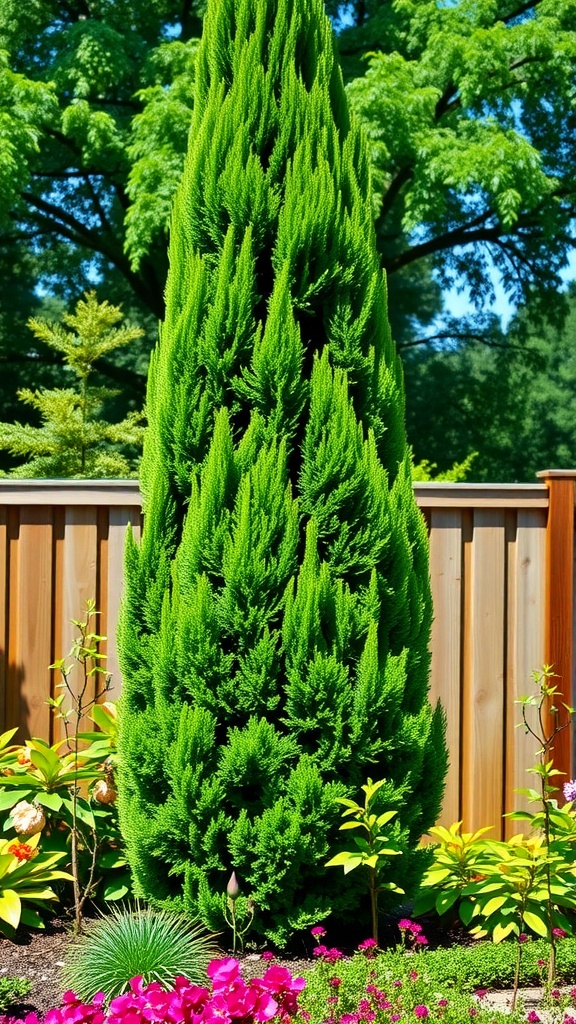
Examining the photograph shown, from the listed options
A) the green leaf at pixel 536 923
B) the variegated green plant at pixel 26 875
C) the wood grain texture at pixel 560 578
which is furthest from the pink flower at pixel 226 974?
the wood grain texture at pixel 560 578

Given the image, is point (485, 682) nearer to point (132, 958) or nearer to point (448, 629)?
point (448, 629)

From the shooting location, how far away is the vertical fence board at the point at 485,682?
13.4 ft

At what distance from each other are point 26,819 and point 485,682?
6.54 feet

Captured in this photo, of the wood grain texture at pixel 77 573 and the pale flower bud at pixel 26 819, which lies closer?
the pale flower bud at pixel 26 819

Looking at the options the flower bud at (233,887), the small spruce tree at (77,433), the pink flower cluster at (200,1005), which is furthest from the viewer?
the small spruce tree at (77,433)

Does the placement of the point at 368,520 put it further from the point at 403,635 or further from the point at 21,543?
the point at 21,543

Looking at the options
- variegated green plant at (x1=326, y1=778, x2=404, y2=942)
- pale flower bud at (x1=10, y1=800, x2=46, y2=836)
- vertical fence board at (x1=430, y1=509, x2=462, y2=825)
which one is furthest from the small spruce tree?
variegated green plant at (x1=326, y1=778, x2=404, y2=942)

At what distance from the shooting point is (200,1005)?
2.03m

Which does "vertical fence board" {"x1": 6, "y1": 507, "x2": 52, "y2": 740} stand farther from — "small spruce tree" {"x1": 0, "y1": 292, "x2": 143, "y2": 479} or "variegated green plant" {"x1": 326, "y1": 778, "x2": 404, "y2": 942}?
"small spruce tree" {"x1": 0, "y1": 292, "x2": 143, "y2": 479}

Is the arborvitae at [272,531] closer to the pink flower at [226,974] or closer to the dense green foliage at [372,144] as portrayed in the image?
the pink flower at [226,974]

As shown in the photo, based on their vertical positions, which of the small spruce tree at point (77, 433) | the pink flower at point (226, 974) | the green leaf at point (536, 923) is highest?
the small spruce tree at point (77, 433)

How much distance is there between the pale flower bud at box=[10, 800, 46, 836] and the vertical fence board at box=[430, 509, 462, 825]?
1733mm

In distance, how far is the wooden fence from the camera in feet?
13.4

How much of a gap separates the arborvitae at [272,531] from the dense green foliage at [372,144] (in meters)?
8.24
